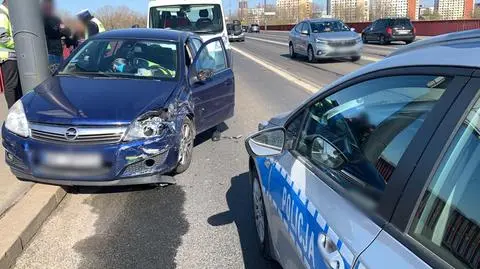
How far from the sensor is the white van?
575 inches

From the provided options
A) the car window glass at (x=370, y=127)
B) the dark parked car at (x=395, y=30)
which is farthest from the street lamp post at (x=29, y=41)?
the dark parked car at (x=395, y=30)

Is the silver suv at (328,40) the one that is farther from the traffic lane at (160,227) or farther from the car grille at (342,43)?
the traffic lane at (160,227)

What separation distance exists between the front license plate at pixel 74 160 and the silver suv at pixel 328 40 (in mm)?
15548

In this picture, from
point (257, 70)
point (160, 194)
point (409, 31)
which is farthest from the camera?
point (409, 31)

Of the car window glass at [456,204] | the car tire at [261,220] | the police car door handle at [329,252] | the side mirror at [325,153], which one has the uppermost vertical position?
the car window glass at [456,204]

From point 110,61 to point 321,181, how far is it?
4.50 m

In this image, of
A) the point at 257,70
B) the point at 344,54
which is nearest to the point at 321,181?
the point at 257,70

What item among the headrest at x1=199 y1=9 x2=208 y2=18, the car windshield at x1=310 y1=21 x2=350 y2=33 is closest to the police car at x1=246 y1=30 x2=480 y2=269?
the headrest at x1=199 y1=9 x2=208 y2=18

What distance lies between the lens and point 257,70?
18.2 metres

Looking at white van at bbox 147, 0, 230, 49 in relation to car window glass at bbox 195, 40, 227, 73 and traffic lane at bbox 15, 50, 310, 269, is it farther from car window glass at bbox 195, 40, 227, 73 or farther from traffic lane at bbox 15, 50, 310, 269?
traffic lane at bbox 15, 50, 310, 269

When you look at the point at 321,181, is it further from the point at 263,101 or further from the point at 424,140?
the point at 263,101

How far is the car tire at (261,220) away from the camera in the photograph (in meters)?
3.42

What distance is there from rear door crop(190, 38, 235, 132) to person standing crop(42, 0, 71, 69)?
221cm

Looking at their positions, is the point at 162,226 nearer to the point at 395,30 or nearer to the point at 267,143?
the point at 267,143
